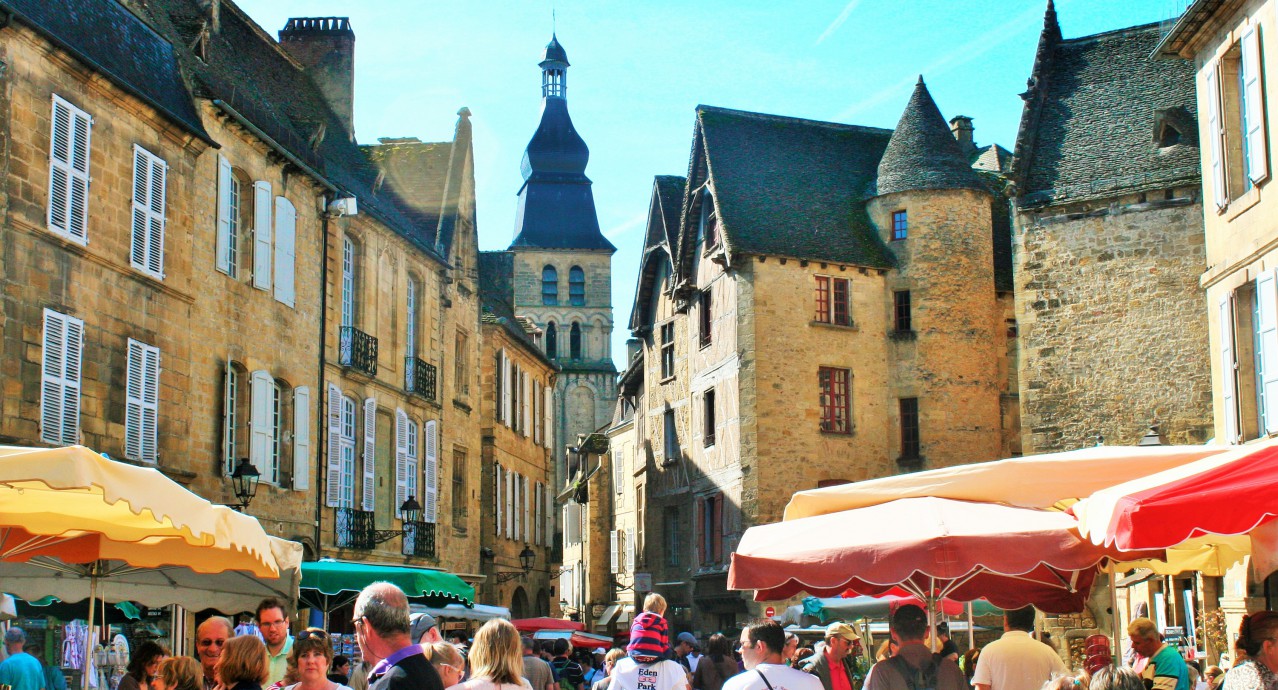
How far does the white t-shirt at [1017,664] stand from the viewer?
8.19 m

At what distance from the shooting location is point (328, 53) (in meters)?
31.2

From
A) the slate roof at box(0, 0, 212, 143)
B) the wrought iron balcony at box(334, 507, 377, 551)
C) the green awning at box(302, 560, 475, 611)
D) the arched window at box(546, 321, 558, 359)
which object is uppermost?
the arched window at box(546, 321, 558, 359)

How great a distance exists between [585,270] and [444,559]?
59.9 meters

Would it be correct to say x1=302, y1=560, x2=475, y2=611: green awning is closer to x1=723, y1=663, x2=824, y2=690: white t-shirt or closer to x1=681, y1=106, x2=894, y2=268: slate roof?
x1=723, y1=663, x2=824, y2=690: white t-shirt

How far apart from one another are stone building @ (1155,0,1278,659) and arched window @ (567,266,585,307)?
71889mm

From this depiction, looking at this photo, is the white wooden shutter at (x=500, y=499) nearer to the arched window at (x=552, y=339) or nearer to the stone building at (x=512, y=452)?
the stone building at (x=512, y=452)

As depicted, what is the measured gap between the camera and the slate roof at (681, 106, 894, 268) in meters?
33.6

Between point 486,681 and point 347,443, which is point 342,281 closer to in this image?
point 347,443

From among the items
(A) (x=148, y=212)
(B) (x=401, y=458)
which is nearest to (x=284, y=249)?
(A) (x=148, y=212)

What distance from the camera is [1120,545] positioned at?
20.7ft

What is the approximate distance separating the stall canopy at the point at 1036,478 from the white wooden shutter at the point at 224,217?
13273 millimetres

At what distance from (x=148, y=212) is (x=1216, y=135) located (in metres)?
12.5

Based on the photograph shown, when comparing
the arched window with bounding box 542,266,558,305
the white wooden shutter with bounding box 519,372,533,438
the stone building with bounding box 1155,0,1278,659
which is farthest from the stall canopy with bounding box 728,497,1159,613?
the arched window with bounding box 542,266,558,305

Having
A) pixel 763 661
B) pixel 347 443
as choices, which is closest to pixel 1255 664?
pixel 763 661
